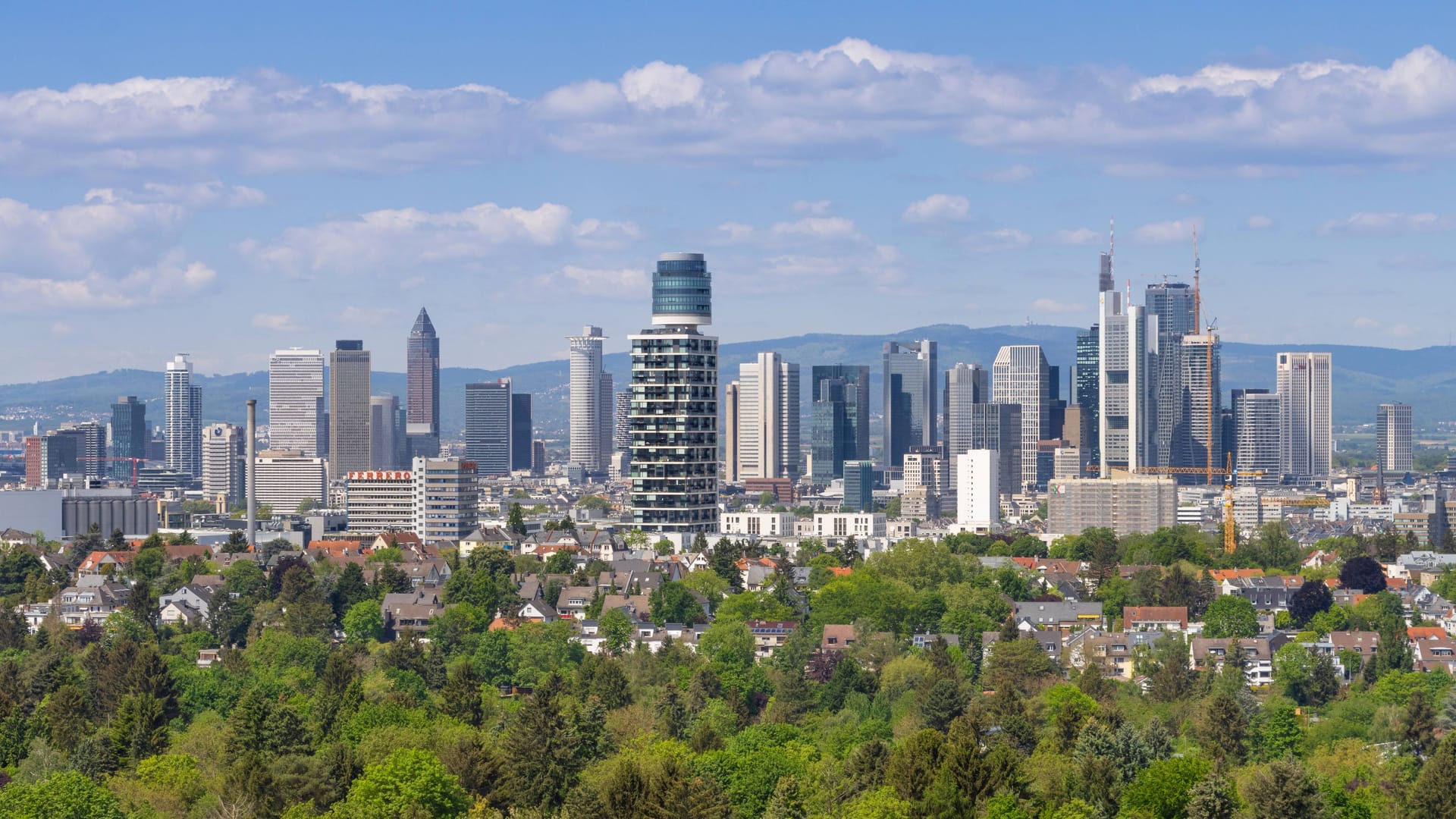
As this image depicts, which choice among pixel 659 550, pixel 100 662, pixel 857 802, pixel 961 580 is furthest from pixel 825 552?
pixel 857 802

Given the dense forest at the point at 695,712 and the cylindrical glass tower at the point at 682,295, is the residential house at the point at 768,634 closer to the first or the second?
the dense forest at the point at 695,712

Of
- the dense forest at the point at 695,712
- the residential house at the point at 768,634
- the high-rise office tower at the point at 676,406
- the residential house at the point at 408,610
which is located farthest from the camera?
the high-rise office tower at the point at 676,406

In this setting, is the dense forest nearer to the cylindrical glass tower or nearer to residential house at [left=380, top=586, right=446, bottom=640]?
residential house at [left=380, top=586, right=446, bottom=640]

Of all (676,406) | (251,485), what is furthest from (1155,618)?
(251,485)

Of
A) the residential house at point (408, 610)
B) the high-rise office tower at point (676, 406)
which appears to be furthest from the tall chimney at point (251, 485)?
the residential house at point (408, 610)

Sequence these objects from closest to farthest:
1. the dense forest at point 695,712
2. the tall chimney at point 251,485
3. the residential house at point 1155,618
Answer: the dense forest at point 695,712
the residential house at point 1155,618
the tall chimney at point 251,485

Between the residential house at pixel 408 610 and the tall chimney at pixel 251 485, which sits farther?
the tall chimney at pixel 251 485

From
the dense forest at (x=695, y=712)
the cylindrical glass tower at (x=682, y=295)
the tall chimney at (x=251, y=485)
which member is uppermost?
the cylindrical glass tower at (x=682, y=295)

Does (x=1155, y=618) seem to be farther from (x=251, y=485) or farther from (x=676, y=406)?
(x=251, y=485)
